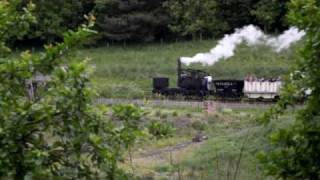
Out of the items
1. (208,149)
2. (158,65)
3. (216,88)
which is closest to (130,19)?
(158,65)

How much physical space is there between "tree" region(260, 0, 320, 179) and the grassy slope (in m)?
34.5

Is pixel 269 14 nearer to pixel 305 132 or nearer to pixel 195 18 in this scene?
pixel 195 18

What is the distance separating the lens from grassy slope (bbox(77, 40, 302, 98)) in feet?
147

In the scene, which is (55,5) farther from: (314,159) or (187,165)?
(314,159)

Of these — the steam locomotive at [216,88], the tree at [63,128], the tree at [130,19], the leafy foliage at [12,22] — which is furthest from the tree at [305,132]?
the tree at [130,19]

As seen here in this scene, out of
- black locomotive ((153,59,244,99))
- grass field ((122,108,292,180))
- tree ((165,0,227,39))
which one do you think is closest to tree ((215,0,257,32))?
tree ((165,0,227,39))

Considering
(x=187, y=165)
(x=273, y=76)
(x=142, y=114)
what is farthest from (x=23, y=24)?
(x=273, y=76)

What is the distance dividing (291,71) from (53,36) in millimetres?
56978

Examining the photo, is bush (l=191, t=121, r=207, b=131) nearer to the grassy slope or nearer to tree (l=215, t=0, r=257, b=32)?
the grassy slope

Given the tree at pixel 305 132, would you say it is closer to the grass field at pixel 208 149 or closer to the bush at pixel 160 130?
the bush at pixel 160 130

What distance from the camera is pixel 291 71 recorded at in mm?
5633

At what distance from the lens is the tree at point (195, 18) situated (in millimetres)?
59562

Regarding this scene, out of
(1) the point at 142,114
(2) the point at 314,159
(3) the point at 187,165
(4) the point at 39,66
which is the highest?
(4) the point at 39,66

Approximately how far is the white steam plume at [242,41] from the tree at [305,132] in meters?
43.2
